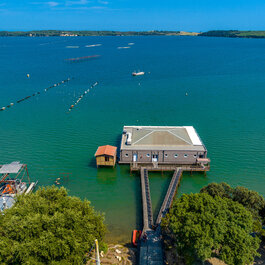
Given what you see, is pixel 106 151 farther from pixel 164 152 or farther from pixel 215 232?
pixel 215 232

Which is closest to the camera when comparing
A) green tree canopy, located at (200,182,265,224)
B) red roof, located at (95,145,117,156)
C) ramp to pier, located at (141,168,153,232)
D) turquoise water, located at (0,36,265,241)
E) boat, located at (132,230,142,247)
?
green tree canopy, located at (200,182,265,224)

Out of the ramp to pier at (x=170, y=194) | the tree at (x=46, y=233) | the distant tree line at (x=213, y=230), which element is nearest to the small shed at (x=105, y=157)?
the ramp to pier at (x=170, y=194)

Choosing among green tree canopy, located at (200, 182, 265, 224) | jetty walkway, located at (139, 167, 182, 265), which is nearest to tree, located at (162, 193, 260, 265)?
jetty walkway, located at (139, 167, 182, 265)

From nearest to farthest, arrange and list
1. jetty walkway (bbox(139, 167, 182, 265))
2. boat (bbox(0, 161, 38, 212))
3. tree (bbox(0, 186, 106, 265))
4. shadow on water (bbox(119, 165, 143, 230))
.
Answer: tree (bbox(0, 186, 106, 265)) < jetty walkway (bbox(139, 167, 182, 265)) < shadow on water (bbox(119, 165, 143, 230)) < boat (bbox(0, 161, 38, 212))

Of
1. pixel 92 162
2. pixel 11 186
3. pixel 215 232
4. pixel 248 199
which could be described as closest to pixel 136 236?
pixel 215 232

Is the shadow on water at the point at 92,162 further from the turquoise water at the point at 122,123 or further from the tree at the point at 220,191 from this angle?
the tree at the point at 220,191

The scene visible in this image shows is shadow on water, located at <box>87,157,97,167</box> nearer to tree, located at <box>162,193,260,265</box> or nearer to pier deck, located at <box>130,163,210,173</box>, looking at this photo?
pier deck, located at <box>130,163,210,173</box>

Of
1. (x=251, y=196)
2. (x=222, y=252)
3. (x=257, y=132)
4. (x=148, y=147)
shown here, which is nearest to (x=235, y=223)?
(x=222, y=252)
